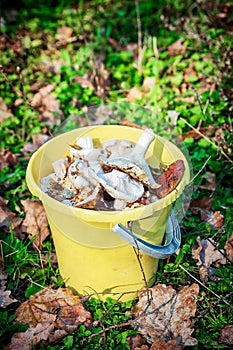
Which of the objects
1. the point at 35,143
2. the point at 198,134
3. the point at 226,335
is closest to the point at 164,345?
the point at 226,335

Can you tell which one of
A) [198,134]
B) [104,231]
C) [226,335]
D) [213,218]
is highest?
[104,231]

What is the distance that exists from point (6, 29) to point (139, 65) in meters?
1.23

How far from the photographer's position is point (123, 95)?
300 centimetres

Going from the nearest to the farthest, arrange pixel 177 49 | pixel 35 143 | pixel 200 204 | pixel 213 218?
pixel 213 218 → pixel 200 204 → pixel 35 143 → pixel 177 49

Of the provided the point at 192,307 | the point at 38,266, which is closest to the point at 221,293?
the point at 192,307

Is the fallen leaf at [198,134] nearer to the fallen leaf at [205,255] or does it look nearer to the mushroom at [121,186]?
the fallen leaf at [205,255]

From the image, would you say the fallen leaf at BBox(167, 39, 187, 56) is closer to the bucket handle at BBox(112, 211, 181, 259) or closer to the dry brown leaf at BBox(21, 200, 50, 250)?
the dry brown leaf at BBox(21, 200, 50, 250)

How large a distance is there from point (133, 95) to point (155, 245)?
150cm

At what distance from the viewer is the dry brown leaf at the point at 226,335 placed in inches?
67.4

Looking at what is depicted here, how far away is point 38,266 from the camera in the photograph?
6.64 ft

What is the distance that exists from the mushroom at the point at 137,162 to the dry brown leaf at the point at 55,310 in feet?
1.83

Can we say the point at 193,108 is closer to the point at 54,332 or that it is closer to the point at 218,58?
the point at 218,58

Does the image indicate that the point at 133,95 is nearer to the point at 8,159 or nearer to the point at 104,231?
the point at 8,159

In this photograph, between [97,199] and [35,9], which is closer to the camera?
[97,199]
